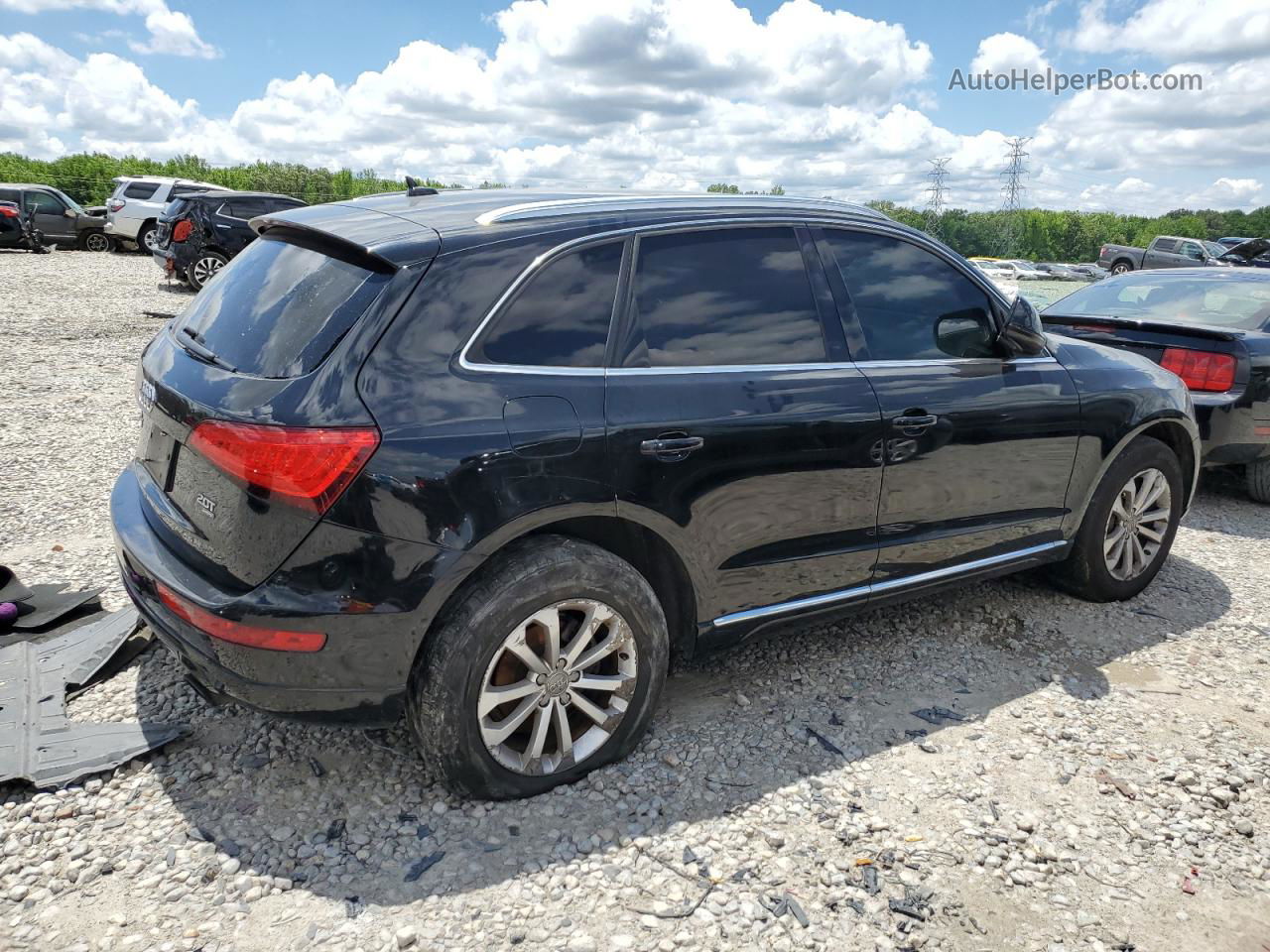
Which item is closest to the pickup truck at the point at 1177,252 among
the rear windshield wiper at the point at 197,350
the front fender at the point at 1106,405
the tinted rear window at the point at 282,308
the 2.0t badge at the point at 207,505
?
the front fender at the point at 1106,405

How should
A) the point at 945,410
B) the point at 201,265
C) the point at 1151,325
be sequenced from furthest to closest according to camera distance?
1. the point at 201,265
2. the point at 1151,325
3. the point at 945,410

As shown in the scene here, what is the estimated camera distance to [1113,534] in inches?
182

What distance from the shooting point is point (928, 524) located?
3764mm

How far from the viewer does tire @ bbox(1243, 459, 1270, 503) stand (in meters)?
6.61

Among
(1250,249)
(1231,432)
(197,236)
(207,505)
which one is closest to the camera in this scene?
(207,505)

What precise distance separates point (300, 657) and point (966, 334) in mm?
2879

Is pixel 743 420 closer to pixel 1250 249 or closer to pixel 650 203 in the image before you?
pixel 650 203

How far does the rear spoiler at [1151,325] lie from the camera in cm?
621

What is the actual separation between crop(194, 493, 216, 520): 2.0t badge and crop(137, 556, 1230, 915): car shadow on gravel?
0.91 m

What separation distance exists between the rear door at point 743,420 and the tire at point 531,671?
26 cm

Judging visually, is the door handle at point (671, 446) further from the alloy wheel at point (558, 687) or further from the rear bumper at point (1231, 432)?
the rear bumper at point (1231, 432)

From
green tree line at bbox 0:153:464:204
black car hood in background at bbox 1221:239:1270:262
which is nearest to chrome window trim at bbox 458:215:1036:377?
black car hood in background at bbox 1221:239:1270:262

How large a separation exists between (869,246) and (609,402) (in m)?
1.47

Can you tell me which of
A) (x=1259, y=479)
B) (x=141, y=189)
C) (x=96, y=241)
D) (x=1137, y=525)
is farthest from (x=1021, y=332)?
(x=96, y=241)
